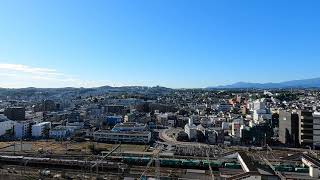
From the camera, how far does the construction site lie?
45.0ft

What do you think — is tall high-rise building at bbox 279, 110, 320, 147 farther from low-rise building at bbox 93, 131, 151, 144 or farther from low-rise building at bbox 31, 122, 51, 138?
low-rise building at bbox 31, 122, 51, 138

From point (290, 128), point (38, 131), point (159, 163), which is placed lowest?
point (159, 163)

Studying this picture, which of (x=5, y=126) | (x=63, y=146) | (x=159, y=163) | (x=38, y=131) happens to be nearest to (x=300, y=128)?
(x=159, y=163)

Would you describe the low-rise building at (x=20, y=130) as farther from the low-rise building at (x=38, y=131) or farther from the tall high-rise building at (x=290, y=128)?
the tall high-rise building at (x=290, y=128)

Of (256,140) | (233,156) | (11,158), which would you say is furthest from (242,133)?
(11,158)

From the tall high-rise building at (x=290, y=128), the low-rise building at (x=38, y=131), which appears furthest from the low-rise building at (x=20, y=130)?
the tall high-rise building at (x=290, y=128)

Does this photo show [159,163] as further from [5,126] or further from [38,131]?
[5,126]

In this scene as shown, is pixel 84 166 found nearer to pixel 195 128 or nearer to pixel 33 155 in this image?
pixel 33 155

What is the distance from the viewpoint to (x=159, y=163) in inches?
608

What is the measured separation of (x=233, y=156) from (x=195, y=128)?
604 cm

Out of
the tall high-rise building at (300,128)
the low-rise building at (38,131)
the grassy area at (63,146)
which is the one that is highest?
the tall high-rise building at (300,128)

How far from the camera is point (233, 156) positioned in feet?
55.1

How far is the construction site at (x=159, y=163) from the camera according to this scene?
13.7m

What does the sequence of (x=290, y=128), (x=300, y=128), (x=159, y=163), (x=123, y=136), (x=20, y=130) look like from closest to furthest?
(x=159, y=163) → (x=300, y=128) → (x=290, y=128) → (x=123, y=136) → (x=20, y=130)
